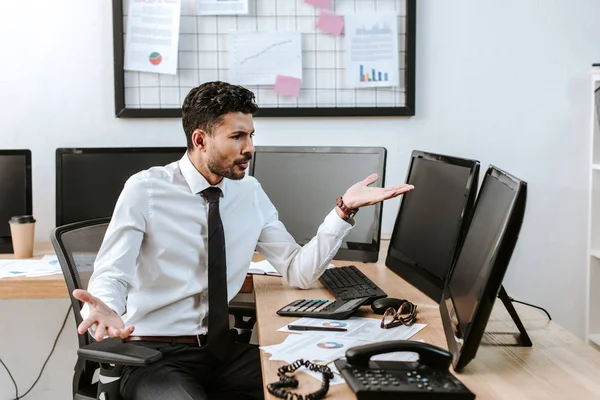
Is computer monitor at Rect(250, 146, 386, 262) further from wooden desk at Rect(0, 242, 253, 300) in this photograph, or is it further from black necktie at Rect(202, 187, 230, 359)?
black necktie at Rect(202, 187, 230, 359)

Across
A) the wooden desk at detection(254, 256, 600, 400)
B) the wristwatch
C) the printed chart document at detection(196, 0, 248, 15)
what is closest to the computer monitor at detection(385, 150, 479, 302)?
the wooden desk at detection(254, 256, 600, 400)

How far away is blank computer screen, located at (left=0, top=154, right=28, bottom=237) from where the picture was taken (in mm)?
2664

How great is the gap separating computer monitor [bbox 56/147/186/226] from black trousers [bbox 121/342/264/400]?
35.4 inches

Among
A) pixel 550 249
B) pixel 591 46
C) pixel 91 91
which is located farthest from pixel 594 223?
pixel 91 91

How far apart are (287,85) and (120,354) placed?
1.52 meters

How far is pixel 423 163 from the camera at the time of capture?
2.21 m

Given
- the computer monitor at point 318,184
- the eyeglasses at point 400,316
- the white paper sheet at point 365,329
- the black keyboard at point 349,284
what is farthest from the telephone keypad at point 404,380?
the computer monitor at point 318,184

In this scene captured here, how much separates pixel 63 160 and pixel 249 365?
1.16m

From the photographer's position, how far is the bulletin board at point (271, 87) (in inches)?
111

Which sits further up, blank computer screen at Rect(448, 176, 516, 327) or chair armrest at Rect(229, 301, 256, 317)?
blank computer screen at Rect(448, 176, 516, 327)

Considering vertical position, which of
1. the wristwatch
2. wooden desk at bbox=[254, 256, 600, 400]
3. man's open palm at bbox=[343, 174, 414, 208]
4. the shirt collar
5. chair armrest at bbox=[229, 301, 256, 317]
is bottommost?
chair armrest at bbox=[229, 301, 256, 317]

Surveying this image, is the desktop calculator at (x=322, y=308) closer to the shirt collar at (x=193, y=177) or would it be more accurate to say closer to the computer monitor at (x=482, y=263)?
the computer monitor at (x=482, y=263)

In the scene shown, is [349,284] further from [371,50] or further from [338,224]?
[371,50]

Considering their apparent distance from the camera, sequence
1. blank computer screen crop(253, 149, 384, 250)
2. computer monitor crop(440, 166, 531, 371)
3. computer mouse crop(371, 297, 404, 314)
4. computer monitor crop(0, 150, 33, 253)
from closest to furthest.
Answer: computer monitor crop(440, 166, 531, 371) → computer mouse crop(371, 297, 404, 314) → blank computer screen crop(253, 149, 384, 250) → computer monitor crop(0, 150, 33, 253)
